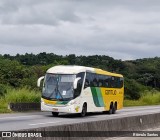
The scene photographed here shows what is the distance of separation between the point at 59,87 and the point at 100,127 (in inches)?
480

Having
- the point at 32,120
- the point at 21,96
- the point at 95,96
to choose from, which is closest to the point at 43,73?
the point at 21,96

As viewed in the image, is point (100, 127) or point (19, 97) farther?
point (19, 97)

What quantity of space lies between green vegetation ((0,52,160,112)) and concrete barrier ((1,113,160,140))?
13.6 m

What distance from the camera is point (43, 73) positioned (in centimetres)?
6619

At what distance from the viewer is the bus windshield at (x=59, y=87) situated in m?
27.5

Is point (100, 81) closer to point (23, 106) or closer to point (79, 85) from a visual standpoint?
point (79, 85)

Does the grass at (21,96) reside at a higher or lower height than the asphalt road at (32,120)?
higher

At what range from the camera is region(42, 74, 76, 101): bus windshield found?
90.1ft

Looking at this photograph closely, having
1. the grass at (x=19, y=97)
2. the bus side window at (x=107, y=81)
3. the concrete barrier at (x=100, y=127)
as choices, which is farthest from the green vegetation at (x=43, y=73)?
the concrete barrier at (x=100, y=127)

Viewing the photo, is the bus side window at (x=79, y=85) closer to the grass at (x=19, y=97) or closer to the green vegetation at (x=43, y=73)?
the green vegetation at (x=43, y=73)

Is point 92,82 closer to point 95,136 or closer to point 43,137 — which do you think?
point 95,136

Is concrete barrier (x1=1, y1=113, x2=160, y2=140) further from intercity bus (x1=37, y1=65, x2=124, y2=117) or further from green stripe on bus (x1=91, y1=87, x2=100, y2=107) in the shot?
green stripe on bus (x1=91, y1=87, x2=100, y2=107)

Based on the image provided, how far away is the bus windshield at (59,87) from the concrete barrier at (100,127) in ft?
19.8

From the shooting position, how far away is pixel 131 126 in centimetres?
1930
